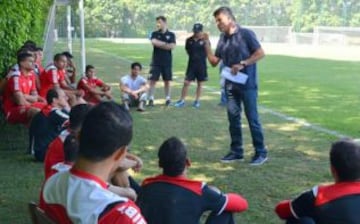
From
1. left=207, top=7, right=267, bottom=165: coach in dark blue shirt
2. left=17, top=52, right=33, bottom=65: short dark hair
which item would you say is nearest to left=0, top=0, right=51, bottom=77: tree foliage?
left=17, top=52, right=33, bottom=65: short dark hair

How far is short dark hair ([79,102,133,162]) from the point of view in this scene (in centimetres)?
206

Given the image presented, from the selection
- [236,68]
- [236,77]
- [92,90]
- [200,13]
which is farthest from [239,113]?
[200,13]

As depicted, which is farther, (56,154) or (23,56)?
(23,56)

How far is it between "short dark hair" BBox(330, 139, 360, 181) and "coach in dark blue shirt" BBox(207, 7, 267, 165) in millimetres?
3369

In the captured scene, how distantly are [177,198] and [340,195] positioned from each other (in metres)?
0.88

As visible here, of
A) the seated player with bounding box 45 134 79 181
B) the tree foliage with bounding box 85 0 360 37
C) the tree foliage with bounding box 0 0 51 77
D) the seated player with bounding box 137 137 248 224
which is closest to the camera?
the seated player with bounding box 137 137 248 224

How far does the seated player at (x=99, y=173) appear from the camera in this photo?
2027 millimetres

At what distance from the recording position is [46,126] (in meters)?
6.72

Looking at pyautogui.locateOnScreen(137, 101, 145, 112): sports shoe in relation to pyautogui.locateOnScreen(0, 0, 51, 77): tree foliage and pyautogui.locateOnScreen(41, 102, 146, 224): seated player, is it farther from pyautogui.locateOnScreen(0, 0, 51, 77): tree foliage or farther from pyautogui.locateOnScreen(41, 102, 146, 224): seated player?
pyautogui.locateOnScreen(41, 102, 146, 224): seated player

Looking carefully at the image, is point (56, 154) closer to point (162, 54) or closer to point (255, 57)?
point (255, 57)

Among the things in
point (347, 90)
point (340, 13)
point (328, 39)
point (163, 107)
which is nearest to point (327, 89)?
point (347, 90)

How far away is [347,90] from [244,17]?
52.1m

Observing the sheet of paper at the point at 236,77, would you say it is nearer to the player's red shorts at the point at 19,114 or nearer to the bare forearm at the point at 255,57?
the bare forearm at the point at 255,57

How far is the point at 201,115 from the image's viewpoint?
34.2 ft
